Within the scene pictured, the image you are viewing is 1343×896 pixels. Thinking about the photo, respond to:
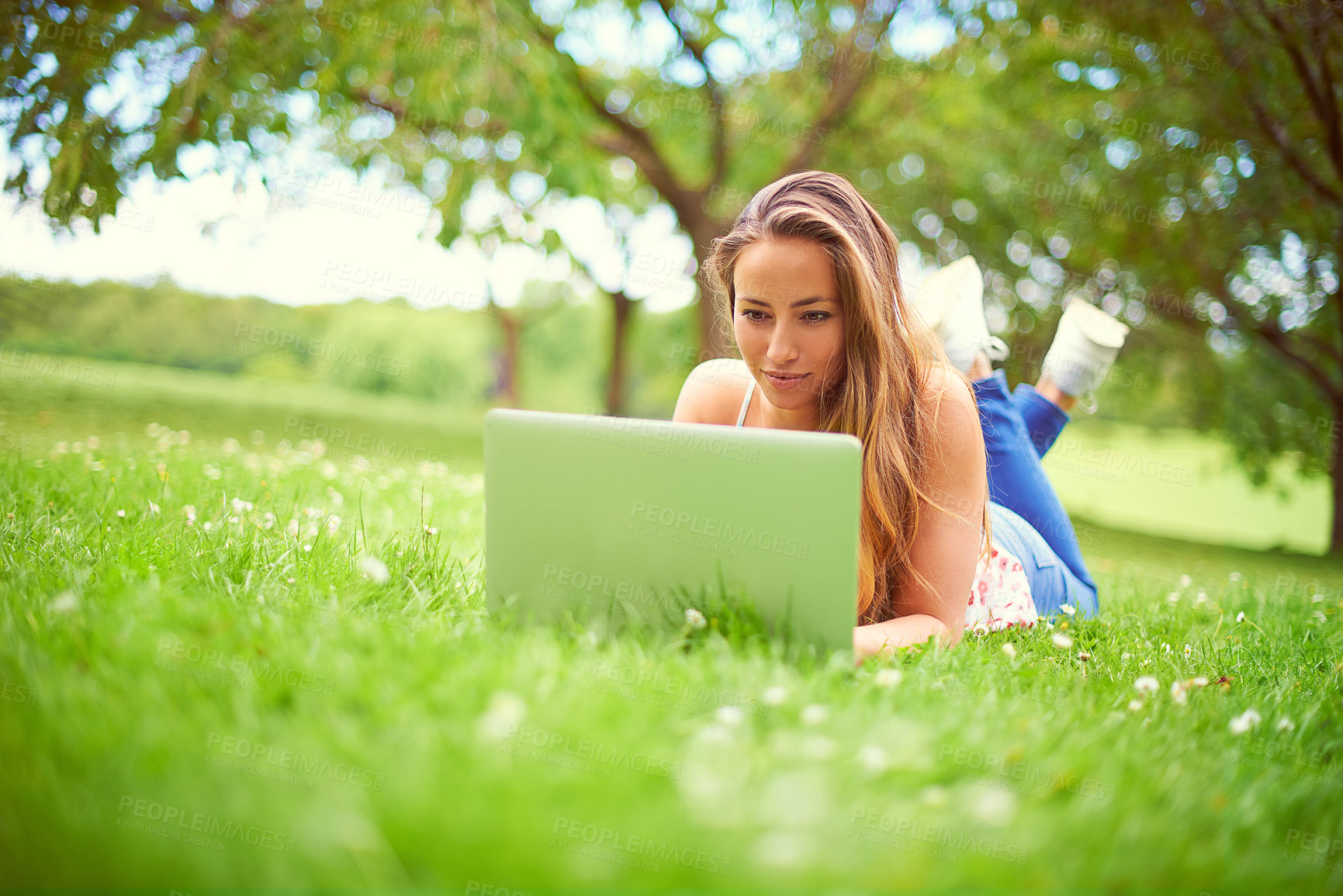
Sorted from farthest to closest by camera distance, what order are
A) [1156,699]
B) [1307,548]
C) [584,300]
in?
[584,300], [1307,548], [1156,699]

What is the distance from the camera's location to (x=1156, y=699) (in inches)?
70.5

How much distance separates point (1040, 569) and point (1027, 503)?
0.37 m

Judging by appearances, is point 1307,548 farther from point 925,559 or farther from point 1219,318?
point 925,559

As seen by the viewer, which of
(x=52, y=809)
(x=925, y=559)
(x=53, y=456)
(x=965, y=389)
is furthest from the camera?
(x=53, y=456)

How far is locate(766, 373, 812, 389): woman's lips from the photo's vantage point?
7.30 feet

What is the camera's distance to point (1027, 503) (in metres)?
3.29

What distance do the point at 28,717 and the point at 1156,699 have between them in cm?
213

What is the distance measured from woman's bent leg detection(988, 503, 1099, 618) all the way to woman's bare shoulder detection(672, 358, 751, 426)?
1024 mm

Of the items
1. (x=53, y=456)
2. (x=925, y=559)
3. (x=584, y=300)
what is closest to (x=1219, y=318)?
(x=925, y=559)
